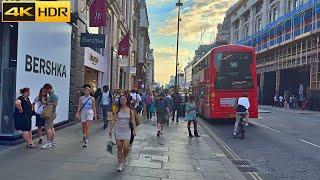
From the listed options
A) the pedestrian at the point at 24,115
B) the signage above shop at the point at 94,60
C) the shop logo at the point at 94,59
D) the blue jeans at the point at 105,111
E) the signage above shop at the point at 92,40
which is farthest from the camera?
the shop logo at the point at 94,59

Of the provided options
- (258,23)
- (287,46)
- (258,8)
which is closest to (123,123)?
(287,46)

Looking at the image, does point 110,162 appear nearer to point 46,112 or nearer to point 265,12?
point 46,112

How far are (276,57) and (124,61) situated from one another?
3093cm

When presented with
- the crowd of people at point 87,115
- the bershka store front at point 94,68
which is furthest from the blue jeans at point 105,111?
the bershka store front at point 94,68

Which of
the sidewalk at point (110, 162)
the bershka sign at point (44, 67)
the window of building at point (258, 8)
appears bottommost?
the sidewalk at point (110, 162)

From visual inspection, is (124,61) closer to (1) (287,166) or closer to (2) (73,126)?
(2) (73,126)

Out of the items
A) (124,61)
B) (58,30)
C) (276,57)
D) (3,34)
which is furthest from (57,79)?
(276,57)

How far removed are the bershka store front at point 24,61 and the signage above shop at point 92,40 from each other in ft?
9.42

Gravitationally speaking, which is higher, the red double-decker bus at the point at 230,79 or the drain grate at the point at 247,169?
the red double-decker bus at the point at 230,79

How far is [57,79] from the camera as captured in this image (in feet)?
51.6

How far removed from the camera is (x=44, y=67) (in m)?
14.1

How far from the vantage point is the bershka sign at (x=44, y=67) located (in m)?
12.6

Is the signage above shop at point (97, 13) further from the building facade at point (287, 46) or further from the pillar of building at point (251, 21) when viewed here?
the pillar of building at point (251, 21)

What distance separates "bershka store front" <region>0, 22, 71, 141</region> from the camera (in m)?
11.8
